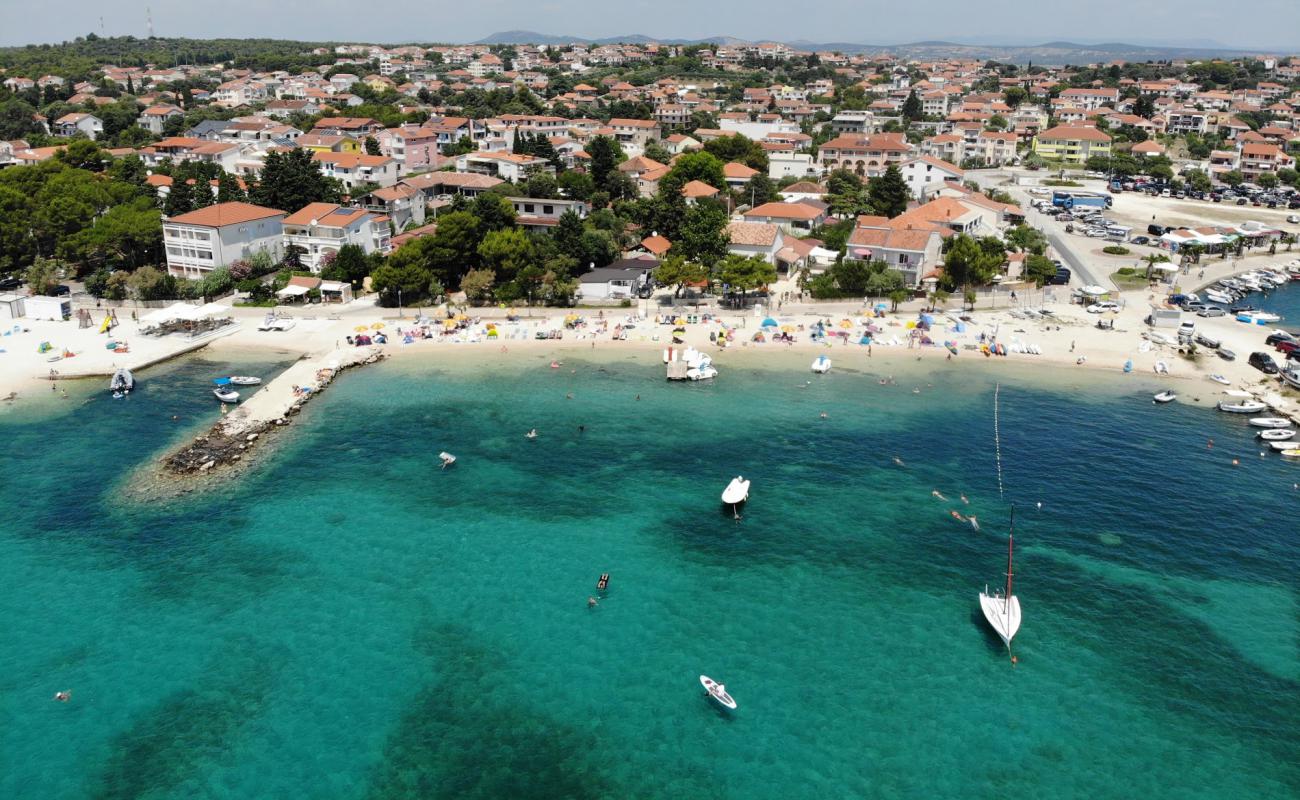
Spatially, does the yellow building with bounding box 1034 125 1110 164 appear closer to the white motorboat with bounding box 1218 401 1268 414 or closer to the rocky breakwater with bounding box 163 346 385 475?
the white motorboat with bounding box 1218 401 1268 414

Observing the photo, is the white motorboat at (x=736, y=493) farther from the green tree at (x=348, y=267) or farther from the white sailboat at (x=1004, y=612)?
the green tree at (x=348, y=267)

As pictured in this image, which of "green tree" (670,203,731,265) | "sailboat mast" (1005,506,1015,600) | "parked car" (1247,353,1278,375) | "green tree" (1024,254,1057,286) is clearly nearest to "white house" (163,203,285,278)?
"green tree" (670,203,731,265)

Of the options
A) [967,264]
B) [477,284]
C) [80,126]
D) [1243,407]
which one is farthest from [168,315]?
[80,126]

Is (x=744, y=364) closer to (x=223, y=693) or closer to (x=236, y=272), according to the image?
(x=223, y=693)

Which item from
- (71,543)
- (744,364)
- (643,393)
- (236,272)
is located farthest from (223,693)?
(236,272)

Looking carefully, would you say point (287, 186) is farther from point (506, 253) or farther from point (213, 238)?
point (506, 253)

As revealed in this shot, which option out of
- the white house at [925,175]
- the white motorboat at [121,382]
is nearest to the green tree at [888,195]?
the white house at [925,175]
